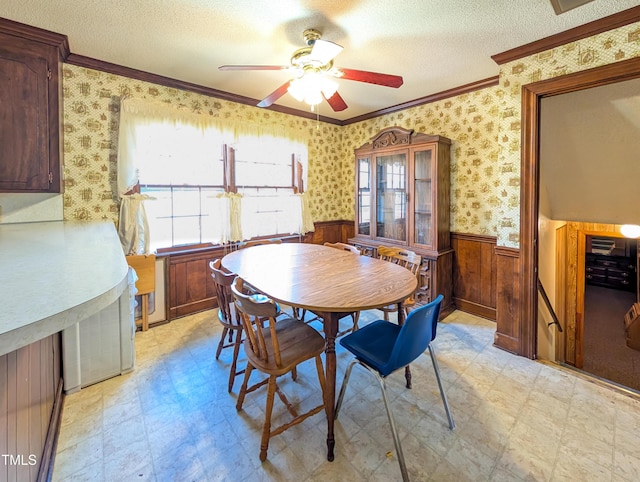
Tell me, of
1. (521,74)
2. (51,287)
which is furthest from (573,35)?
(51,287)

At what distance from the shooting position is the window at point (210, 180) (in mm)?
3061

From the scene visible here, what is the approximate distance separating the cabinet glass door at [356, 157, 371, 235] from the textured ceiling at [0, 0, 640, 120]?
52.0 inches

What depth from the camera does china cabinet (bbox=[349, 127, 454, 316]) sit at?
3.31 m

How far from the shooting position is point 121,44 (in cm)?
241

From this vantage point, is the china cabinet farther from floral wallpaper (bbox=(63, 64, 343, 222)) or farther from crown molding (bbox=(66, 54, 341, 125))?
floral wallpaper (bbox=(63, 64, 343, 222))

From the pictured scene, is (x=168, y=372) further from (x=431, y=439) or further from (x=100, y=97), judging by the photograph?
(x=100, y=97)

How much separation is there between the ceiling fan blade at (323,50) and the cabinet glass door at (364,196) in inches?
85.1

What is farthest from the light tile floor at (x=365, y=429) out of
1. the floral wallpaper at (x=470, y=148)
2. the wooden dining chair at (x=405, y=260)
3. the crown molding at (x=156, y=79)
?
the crown molding at (x=156, y=79)

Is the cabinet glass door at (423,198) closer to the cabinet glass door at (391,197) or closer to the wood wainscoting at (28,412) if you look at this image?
the cabinet glass door at (391,197)

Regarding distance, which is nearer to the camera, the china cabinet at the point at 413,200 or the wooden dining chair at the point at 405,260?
the wooden dining chair at the point at 405,260

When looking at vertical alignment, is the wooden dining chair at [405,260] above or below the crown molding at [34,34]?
below

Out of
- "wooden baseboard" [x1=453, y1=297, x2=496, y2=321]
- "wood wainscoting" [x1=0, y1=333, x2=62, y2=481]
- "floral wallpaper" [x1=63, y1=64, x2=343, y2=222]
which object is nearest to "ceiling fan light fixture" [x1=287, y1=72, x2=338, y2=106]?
"floral wallpaper" [x1=63, y1=64, x2=343, y2=222]

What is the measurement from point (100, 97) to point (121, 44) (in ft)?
2.01

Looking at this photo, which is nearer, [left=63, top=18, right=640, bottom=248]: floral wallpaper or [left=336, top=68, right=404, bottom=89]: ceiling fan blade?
[left=336, top=68, right=404, bottom=89]: ceiling fan blade
